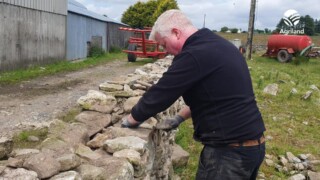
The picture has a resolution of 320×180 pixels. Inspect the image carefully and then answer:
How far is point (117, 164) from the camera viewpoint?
2.65 m

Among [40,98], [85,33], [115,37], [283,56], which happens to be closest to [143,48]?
[85,33]

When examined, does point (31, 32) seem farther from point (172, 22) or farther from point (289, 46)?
point (289, 46)

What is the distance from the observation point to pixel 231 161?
2.47m

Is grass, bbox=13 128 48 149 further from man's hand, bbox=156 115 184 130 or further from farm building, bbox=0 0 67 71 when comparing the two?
farm building, bbox=0 0 67 71

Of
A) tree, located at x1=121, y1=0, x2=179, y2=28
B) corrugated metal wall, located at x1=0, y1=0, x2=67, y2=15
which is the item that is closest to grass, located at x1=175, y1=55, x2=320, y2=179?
corrugated metal wall, located at x1=0, y1=0, x2=67, y2=15

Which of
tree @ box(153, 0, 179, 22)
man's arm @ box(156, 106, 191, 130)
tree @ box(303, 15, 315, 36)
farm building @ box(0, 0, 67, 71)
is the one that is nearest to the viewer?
man's arm @ box(156, 106, 191, 130)

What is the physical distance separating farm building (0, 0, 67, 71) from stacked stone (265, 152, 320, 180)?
8.49 metres

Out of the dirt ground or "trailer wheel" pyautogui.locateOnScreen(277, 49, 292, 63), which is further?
"trailer wheel" pyautogui.locateOnScreen(277, 49, 292, 63)

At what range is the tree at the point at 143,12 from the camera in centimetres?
3722

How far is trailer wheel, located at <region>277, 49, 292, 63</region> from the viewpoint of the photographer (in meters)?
21.5

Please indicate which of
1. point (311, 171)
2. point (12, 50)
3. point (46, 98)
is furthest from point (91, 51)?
point (311, 171)

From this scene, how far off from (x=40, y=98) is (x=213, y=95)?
6.12m

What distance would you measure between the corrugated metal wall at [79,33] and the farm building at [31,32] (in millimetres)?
772

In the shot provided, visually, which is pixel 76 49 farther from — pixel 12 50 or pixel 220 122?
pixel 220 122
